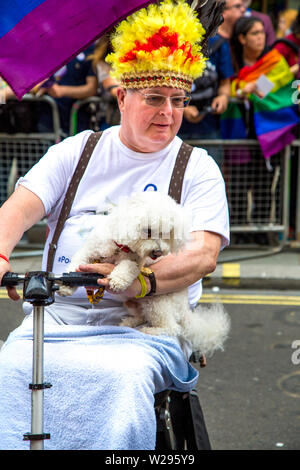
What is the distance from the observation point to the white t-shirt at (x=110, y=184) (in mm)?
2625

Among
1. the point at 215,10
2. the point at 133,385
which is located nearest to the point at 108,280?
the point at 133,385

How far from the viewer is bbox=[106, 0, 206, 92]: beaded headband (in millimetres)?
2518

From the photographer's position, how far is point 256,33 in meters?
7.37

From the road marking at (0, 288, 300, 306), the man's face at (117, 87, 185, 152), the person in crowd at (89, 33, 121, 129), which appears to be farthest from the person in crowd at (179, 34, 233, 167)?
the man's face at (117, 87, 185, 152)

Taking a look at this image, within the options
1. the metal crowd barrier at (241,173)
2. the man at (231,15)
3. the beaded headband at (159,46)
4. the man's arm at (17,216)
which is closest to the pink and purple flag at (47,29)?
the beaded headband at (159,46)

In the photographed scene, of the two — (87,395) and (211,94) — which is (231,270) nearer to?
(211,94)

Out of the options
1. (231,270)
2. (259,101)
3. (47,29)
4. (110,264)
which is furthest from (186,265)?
(259,101)

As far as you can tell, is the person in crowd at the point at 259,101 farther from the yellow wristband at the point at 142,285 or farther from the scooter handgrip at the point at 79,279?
the scooter handgrip at the point at 79,279

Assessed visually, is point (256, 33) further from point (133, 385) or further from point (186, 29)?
point (133, 385)

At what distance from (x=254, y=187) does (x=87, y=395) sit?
604 centimetres

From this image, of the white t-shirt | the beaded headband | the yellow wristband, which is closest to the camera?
the yellow wristband

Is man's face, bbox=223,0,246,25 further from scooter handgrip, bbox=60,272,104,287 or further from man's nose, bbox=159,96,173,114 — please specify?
Result: scooter handgrip, bbox=60,272,104,287

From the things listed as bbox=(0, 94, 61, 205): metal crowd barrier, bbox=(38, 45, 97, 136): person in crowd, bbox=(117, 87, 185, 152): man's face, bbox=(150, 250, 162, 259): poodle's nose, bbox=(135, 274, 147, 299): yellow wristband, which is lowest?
bbox=(135, 274, 147, 299): yellow wristband

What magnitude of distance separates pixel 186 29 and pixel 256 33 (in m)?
5.12
